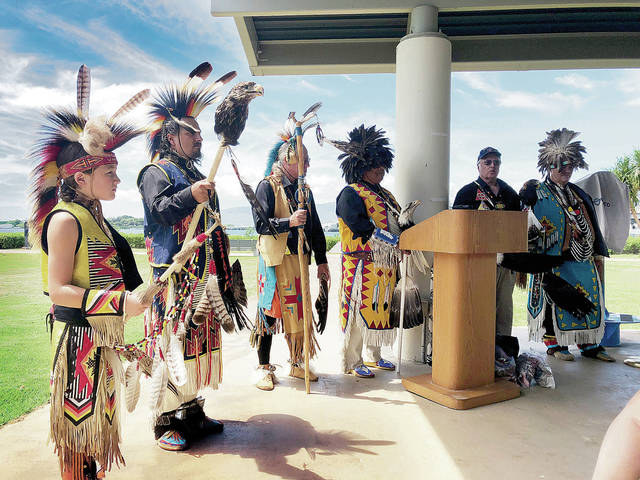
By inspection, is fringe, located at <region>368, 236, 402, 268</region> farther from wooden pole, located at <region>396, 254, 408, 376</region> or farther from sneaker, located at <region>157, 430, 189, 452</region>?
sneaker, located at <region>157, 430, 189, 452</region>

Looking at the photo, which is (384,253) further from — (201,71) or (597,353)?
(597,353)

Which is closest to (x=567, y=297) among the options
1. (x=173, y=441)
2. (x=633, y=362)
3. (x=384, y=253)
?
(x=633, y=362)

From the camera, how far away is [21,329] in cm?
499

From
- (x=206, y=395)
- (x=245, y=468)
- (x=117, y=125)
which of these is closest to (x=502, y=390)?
(x=245, y=468)

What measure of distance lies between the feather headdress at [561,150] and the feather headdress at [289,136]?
2.20m

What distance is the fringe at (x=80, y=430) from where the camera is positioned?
165 cm

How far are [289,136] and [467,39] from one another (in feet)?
10.4

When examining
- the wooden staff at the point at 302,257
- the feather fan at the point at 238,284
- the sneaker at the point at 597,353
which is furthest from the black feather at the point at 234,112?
the sneaker at the point at 597,353

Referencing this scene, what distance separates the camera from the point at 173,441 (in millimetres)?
2305

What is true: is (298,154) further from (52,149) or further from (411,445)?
(411,445)

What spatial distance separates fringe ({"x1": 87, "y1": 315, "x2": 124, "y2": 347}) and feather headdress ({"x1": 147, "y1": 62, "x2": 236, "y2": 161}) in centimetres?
108

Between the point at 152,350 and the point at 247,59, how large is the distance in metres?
4.22

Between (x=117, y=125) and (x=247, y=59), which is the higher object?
(x=247, y=59)

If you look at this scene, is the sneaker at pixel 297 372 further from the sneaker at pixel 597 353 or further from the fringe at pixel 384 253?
the sneaker at pixel 597 353
